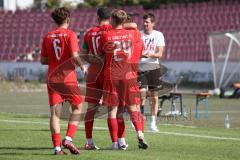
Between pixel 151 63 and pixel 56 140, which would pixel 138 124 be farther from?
pixel 151 63

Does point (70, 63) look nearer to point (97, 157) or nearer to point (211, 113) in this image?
point (97, 157)

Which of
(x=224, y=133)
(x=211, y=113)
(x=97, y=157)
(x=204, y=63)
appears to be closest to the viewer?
(x=97, y=157)

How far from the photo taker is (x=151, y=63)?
17078mm

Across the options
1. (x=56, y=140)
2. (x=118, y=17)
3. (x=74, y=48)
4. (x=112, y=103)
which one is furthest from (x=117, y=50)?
(x=56, y=140)

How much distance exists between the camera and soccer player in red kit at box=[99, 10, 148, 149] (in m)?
12.6

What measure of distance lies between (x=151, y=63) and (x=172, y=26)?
102 feet

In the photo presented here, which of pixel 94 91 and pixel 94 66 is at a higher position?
pixel 94 66

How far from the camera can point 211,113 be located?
79.6 feet

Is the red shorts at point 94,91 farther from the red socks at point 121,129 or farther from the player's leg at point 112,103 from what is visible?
the red socks at point 121,129

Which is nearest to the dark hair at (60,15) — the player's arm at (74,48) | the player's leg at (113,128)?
the player's arm at (74,48)

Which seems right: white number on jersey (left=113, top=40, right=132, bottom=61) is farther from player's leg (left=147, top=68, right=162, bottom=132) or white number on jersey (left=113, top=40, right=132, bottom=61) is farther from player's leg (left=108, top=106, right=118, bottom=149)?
player's leg (left=147, top=68, right=162, bottom=132)

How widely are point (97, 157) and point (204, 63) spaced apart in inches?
1206

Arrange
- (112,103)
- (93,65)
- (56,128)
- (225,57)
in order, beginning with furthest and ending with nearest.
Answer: (225,57) → (93,65) → (112,103) → (56,128)

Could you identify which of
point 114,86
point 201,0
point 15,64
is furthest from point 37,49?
point 114,86
